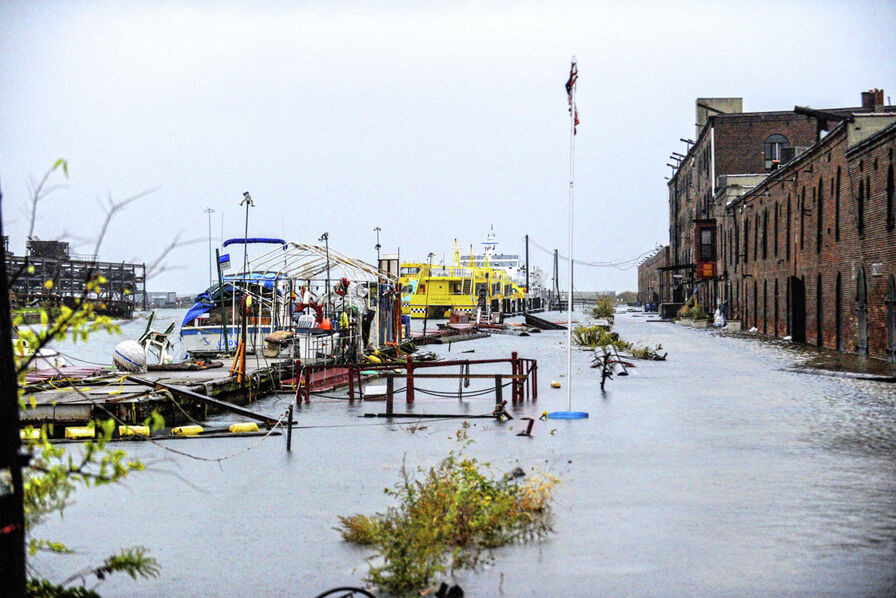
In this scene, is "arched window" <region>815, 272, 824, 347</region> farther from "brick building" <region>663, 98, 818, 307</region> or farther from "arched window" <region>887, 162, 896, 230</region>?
"brick building" <region>663, 98, 818, 307</region>

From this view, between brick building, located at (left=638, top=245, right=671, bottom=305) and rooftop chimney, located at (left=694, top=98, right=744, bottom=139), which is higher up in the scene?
rooftop chimney, located at (left=694, top=98, right=744, bottom=139)

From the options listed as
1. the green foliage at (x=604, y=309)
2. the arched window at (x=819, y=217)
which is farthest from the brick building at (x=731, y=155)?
the arched window at (x=819, y=217)

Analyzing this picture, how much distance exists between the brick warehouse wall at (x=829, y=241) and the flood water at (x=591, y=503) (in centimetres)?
965

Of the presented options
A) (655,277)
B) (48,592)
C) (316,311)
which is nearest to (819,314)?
(316,311)

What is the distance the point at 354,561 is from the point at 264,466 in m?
5.72

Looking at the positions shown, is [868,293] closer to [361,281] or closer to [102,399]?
[361,281]

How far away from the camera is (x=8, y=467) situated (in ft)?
16.3

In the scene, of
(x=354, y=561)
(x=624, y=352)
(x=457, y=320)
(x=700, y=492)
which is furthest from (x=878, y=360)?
(x=457, y=320)

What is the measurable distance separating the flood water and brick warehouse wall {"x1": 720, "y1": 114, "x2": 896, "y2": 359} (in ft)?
31.7

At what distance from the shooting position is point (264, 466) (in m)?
14.7

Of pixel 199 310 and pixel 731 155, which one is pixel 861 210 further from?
pixel 731 155

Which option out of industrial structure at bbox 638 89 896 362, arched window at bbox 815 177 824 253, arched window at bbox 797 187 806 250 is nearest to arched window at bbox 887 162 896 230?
industrial structure at bbox 638 89 896 362

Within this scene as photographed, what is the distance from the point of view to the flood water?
864 centimetres

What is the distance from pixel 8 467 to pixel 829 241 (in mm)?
36345
